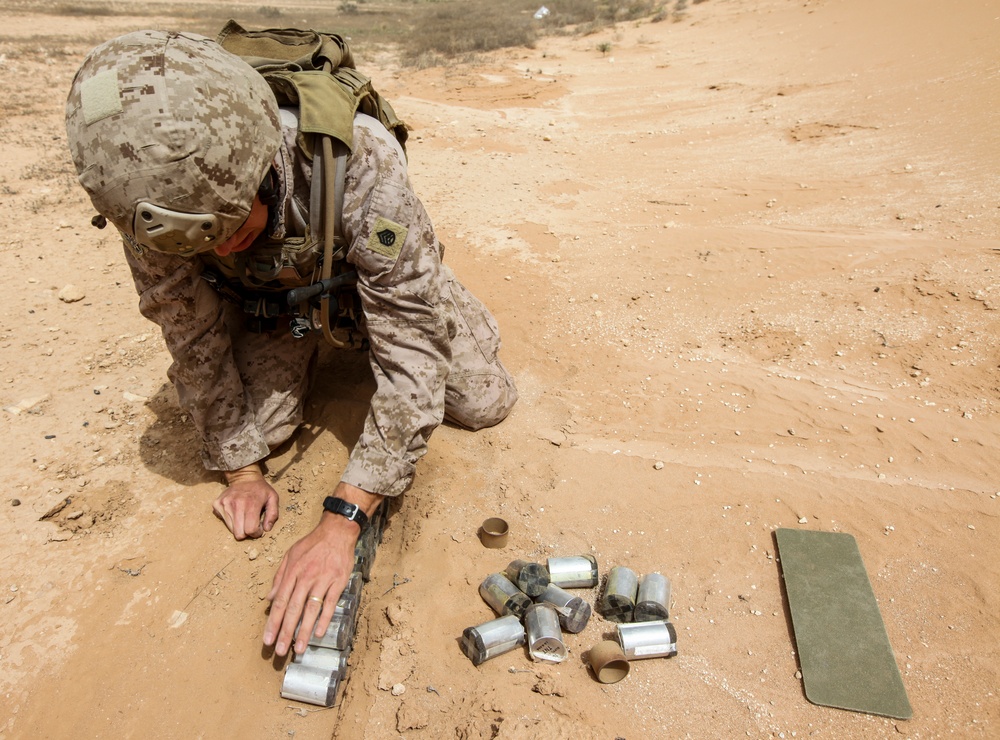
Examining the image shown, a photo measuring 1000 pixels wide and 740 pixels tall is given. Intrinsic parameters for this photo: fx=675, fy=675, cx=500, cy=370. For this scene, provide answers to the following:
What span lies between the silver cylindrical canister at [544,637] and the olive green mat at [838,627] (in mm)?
859

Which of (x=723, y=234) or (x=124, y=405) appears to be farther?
(x=723, y=234)

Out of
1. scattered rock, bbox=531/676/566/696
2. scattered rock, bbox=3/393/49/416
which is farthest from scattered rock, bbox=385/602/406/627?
scattered rock, bbox=3/393/49/416

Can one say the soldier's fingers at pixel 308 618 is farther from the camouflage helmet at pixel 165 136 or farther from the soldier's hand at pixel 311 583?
the camouflage helmet at pixel 165 136

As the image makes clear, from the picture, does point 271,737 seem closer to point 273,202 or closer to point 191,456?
point 191,456

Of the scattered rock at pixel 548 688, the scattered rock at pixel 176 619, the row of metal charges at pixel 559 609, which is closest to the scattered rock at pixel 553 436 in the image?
the row of metal charges at pixel 559 609

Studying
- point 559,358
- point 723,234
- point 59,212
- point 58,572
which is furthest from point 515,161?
point 58,572

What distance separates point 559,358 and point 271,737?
8.16 feet

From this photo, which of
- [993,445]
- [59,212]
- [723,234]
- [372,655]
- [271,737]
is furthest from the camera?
[59,212]

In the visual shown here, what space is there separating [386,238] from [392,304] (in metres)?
0.26

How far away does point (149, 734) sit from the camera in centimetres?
230

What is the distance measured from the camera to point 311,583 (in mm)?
2357

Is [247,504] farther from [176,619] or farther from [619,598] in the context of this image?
[619,598]

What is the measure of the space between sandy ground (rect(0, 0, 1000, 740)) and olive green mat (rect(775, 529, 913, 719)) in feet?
0.23

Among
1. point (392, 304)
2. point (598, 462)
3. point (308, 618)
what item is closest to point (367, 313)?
point (392, 304)
